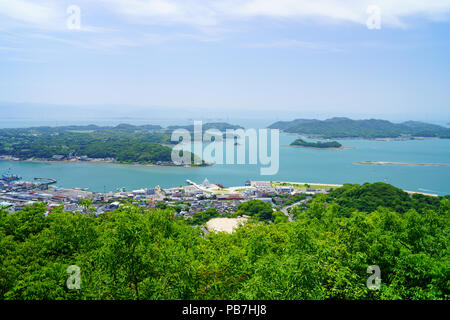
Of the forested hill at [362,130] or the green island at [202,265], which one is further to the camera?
the forested hill at [362,130]

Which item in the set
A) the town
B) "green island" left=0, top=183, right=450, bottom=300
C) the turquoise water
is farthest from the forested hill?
"green island" left=0, top=183, right=450, bottom=300

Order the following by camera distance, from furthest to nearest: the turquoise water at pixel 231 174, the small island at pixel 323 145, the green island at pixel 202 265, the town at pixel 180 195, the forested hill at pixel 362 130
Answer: the forested hill at pixel 362 130
the small island at pixel 323 145
the turquoise water at pixel 231 174
the town at pixel 180 195
the green island at pixel 202 265

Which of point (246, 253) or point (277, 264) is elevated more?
point (277, 264)

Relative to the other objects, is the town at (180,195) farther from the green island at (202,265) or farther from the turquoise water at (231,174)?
the green island at (202,265)

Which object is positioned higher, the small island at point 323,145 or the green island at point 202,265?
the green island at point 202,265

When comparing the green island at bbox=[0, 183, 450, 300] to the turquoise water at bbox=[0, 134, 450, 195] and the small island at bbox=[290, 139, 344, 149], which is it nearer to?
the turquoise water at bbox=[0, 134, 450, 195]

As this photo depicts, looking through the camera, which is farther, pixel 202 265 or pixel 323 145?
pixel 323 145

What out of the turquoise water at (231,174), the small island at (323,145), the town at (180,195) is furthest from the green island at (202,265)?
the small island at (323,145)

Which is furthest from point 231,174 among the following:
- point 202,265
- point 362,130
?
point 362,130

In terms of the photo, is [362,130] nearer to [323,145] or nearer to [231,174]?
[323,145]
